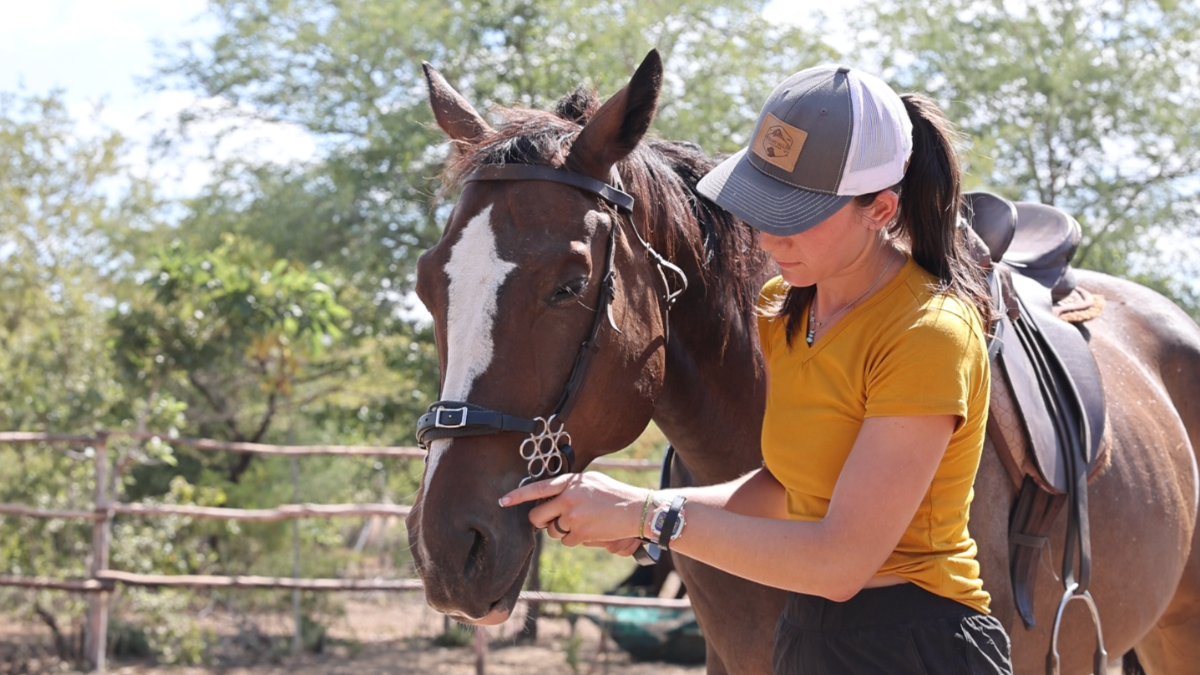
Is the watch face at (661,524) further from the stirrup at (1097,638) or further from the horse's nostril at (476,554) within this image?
the stirrup at (1097,638)

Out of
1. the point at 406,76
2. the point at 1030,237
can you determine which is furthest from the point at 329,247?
the point at 1030,237

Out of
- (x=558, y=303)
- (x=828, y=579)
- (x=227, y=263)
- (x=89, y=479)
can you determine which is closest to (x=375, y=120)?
(x=227, y=263)

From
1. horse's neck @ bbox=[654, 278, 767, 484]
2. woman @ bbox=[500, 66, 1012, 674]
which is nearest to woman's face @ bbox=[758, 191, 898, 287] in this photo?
woman @ bbox=[500, 66, 1012, 674]

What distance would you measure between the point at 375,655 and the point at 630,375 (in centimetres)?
621

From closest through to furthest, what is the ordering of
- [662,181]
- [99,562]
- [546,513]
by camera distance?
1. [546,513]
2. [662,181]
3. [99,562]

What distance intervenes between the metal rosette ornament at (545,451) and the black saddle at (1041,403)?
82 centimetres

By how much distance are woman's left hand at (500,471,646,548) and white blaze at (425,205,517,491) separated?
0.21m

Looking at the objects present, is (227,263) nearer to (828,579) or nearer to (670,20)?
(670,20)

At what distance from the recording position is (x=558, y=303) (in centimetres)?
168

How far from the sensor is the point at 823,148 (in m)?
1.32

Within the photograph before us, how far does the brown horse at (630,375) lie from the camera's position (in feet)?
5.15

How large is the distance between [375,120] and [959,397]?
7104 mm

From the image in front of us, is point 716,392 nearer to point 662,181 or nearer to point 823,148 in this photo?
point 662,181

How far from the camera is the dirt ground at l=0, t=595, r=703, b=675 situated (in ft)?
21.7
